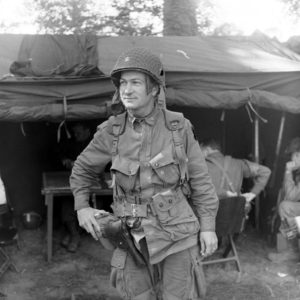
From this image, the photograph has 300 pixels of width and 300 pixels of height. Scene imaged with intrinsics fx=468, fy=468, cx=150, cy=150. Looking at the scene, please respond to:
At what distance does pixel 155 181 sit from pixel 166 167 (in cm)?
10

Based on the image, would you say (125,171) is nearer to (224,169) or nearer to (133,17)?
(224,169)

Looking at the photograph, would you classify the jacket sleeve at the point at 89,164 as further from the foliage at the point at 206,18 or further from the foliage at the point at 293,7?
the foliage at the point at 293,7

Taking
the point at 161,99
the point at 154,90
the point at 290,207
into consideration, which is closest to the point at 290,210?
the point at 290,207

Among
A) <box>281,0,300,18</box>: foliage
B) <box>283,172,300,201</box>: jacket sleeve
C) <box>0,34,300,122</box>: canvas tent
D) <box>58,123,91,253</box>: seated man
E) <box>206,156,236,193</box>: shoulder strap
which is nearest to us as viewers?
<box>0,34,300,122</box>: canvas tent

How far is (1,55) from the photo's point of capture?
205 inches

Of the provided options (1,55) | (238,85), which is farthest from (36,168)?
(238,85)

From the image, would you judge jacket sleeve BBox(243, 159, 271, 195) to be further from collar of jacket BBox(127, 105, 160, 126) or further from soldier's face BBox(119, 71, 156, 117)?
soldier's face BBox(119, 71, 156, 117)

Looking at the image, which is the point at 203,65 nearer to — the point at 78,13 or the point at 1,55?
the point at 1,55

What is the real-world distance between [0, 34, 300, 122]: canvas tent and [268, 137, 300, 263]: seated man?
0.68 metres

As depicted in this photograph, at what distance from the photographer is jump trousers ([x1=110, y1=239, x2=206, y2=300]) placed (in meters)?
2.62

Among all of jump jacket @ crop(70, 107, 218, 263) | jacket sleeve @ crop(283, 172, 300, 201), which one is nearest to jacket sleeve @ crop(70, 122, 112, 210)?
jump jacket @ crop(70, 107, 218, 263)

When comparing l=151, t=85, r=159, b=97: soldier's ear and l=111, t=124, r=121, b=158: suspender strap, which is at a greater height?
l=151, t=85, r=159, b=97: soldier's ear

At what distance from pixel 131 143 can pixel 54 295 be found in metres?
2.24

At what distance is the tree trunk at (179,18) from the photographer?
923 cm
